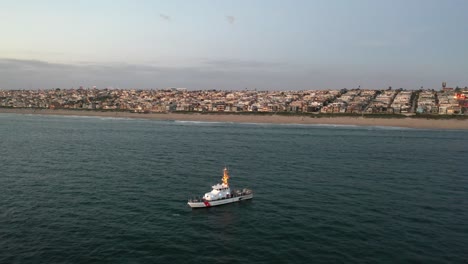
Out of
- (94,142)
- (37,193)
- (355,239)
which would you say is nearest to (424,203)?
(355,239)

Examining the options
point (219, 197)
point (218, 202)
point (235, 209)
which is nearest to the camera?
point (235, 209)

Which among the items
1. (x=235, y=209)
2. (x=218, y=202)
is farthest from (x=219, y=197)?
(x=235, y=209)

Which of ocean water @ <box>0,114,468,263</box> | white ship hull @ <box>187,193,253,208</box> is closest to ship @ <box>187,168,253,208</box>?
white ship hull @ <box>187,193,253,208</box>

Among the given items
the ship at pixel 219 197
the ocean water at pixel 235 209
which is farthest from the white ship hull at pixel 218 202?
the ocean water at pixel 235 209

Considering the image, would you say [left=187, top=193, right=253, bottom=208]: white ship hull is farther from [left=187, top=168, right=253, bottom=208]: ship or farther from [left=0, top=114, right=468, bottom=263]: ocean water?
[left=0, top=114, right=468, bottom=263]: ocean water

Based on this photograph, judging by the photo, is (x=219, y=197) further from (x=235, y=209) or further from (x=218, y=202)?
(x=235, y=209)

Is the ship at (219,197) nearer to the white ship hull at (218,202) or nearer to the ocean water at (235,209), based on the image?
the white ship hull at (218,202)

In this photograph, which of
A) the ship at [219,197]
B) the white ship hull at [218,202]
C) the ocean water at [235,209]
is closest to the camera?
the ocean water at [235,209]

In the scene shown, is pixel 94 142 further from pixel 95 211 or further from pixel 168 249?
pixel 168 249
